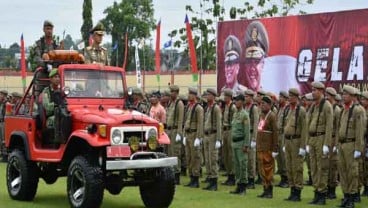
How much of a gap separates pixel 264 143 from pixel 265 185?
748 mm

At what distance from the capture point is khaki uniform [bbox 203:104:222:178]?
14.6m

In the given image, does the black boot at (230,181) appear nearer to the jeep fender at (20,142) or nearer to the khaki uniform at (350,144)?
the khaki uniform at (350,144)

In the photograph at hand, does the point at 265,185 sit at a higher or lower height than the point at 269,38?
Answer: lower

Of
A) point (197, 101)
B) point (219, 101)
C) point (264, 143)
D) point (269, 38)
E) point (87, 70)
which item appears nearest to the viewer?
point (87, 70)

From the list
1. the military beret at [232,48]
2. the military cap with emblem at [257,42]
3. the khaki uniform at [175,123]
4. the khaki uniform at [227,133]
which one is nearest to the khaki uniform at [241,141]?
the khaki uniform at [175,123]

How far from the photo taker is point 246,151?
44.0 feet

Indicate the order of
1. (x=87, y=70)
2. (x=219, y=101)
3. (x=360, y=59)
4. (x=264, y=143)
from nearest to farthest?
(x=87, y=70), (x=264, y=143), (x=219, y=101), (x=360, y=59)

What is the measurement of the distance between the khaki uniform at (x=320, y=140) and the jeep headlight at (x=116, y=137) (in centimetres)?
356

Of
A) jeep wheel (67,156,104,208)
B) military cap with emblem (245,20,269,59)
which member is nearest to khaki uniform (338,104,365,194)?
jeep wheel (67,156,104,208)

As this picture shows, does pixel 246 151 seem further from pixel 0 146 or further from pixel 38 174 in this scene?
pixel 0 146

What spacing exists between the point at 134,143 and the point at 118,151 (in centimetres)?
31

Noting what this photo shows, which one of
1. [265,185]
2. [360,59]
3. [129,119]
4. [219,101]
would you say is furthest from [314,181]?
[360,59]

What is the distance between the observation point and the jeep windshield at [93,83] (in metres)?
11.9

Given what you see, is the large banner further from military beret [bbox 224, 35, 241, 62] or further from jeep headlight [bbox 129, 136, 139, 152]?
jeep headlight [bbox 129, 136, 139, 152]
